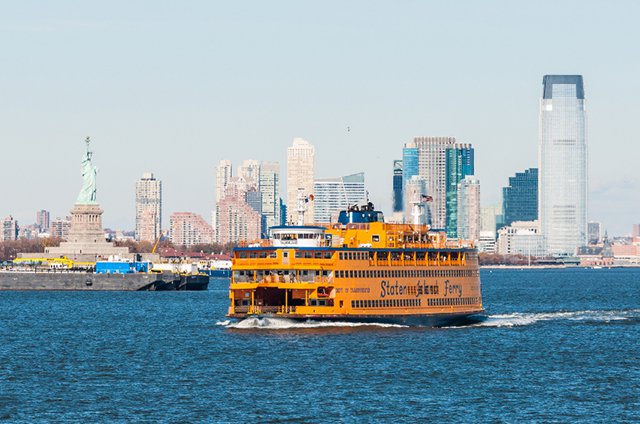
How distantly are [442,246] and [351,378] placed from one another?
3547cm

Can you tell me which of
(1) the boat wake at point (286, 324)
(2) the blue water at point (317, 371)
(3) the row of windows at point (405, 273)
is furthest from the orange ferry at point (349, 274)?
(2) the blue water at point (317, 371)

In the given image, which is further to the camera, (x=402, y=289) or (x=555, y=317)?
(x=555, y=317)

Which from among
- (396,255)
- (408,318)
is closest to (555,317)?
Answer: (408,318)

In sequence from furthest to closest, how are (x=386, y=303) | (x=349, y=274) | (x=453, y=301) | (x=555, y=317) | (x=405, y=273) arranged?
(x=555, y=317) < (x=453, y=301) < (x=405, y=273) < (x=386, y=303) < (x=349, y=274)

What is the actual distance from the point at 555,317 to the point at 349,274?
31.3 meters

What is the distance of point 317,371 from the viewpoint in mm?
72500

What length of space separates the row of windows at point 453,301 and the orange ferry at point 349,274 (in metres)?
0.07

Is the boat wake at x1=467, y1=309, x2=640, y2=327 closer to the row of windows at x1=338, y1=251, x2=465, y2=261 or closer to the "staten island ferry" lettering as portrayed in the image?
the row of windows at x1=338, y1=251, x2=465, y2=261

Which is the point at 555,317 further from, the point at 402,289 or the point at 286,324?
the point at 286,324

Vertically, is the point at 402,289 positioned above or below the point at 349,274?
below

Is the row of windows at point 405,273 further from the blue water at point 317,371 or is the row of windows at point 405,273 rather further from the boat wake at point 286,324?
the blue water at point 317,371

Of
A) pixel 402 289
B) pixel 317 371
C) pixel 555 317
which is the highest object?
pixel 402 289

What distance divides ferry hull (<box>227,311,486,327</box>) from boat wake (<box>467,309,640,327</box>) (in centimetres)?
87

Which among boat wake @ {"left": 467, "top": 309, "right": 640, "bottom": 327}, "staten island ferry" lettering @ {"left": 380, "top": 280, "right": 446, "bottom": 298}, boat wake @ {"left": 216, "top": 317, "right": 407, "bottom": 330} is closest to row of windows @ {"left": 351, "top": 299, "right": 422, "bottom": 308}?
"staten island ferry" lettering @ {"left": 380, "top": 280, "right": 446, "bottom": 298}
